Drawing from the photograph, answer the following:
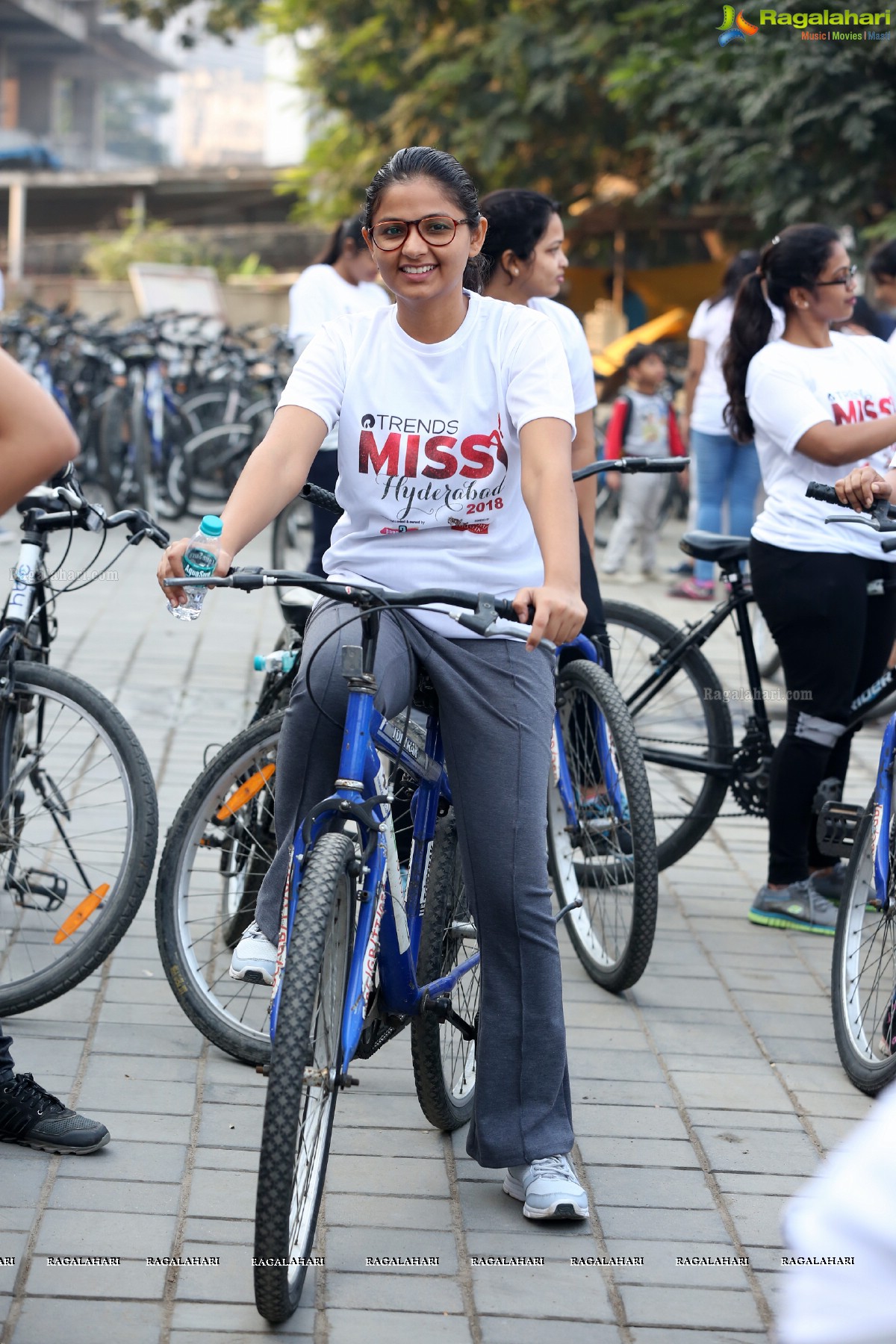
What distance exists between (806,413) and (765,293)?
0.54 metres

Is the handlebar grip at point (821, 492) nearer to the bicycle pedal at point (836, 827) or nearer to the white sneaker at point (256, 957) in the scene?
the bicycle pedal at point (836, 827)

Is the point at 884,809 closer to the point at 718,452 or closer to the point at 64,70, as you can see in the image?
the point at 718,452

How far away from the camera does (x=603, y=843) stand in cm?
431

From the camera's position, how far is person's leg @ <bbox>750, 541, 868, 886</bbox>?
4492 mm

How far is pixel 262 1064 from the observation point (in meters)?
3.59

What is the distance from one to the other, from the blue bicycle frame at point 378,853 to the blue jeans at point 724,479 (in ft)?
18.9

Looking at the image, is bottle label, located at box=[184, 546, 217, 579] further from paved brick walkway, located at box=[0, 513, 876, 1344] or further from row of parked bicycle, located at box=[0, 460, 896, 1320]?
paved brick walkway, located at box=[0, 513, 876, 1344]

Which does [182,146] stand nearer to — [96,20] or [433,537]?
[96,20]

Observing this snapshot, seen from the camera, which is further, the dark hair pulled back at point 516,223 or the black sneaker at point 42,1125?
the dark hair pulled back at point 516,223

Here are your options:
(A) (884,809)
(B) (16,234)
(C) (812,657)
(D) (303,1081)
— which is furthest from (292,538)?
(B) (16,234)

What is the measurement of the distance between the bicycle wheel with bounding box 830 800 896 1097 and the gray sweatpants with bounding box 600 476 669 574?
6484 mm

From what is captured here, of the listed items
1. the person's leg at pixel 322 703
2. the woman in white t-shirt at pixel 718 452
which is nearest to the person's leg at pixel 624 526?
the woman in white t-shirt at pixel 718 452

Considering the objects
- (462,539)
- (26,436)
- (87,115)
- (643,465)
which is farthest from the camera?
(87,115)

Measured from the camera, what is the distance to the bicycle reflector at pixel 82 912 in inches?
154
